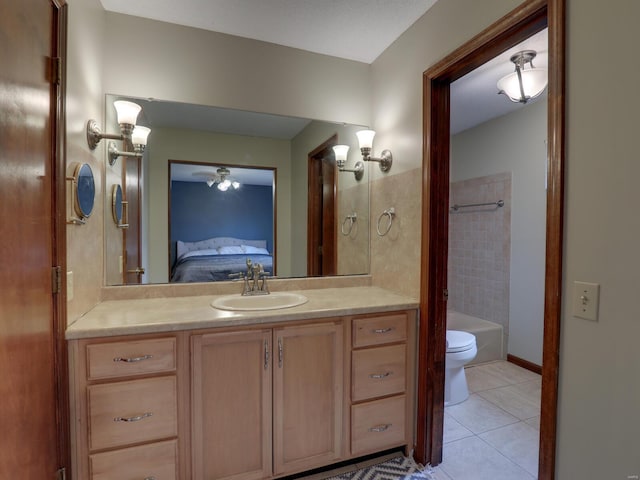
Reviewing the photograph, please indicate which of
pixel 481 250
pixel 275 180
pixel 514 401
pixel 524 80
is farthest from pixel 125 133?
pixel 481 250

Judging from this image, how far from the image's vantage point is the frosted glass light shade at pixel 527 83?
1935 mm

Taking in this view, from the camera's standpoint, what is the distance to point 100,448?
1.27 meters

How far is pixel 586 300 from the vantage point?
3.25ft

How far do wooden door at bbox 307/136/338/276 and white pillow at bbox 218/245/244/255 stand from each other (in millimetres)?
459

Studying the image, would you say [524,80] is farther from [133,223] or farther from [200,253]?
[133,223]

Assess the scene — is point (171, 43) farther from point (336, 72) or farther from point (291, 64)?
point (336, 72)

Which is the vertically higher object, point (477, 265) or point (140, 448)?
point (477, 265)

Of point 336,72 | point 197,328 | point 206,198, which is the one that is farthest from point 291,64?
point 197,328

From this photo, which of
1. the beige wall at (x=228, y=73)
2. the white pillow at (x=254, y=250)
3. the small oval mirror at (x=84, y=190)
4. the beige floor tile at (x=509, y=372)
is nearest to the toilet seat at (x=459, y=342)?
the beige floor tile at (x=509, y=372)

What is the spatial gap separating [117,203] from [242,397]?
4.07 feet

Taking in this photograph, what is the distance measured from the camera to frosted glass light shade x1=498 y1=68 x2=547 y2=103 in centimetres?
193

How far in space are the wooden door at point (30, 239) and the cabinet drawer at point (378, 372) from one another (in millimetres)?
1241

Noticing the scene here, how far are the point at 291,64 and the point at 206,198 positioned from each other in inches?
40.5

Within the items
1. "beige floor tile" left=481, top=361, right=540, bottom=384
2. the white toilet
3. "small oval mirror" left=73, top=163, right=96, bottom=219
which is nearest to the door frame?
the white toilet
